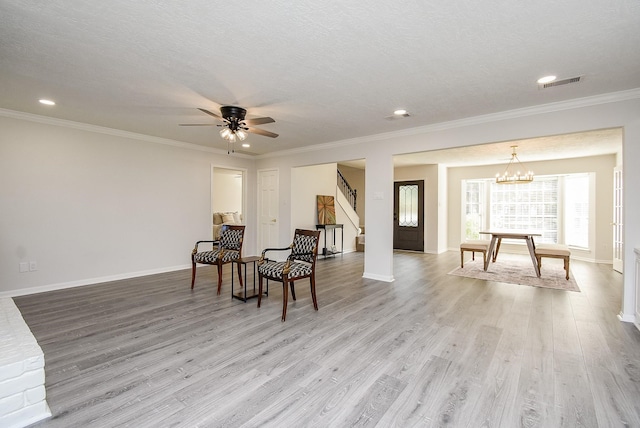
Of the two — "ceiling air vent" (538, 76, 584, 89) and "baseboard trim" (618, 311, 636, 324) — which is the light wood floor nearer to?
"baseboard trim" (618, 311, 636, 324)

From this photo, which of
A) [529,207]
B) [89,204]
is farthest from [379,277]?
[529,207]

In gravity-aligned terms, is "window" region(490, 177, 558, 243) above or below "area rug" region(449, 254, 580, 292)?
above

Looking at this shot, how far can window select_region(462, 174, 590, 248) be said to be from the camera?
25.0 feet

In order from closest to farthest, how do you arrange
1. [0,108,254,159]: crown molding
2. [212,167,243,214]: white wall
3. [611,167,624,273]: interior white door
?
[0,108,254,159]: crown molding → [611,167,624,273]: interior white door → [212,167,243,214]: white wall

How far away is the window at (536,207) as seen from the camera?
7605 mm

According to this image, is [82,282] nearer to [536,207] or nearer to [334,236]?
[334,236]

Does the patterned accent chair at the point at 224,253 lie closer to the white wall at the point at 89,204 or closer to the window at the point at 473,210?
the white wall at the point at 89,204

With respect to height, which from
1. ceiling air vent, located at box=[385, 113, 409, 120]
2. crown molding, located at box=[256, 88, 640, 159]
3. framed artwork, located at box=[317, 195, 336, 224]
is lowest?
framed artwork, located at box=[317, 195, 336, 224]

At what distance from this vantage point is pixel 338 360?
244 centimetres

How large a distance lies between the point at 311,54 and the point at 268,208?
4965mm

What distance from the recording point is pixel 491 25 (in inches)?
83.1

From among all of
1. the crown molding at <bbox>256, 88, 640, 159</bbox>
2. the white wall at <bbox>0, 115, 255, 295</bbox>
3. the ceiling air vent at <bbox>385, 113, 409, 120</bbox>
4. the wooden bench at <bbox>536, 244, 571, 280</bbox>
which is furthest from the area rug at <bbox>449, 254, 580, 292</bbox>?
the white wall at <bbox>0, 115, 255, 295</bbox>

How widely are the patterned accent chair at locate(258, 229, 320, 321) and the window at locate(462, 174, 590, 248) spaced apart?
684 centimetres

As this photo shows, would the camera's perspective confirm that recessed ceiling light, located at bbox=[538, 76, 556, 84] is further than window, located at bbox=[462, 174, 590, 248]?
No
